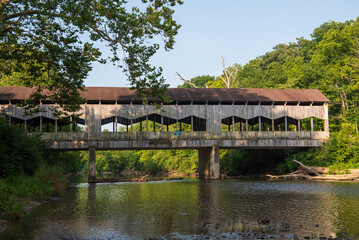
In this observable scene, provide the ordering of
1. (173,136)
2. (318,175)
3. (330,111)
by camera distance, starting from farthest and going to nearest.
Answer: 1. (330,111)
2. (173,136)
3. (318,175)

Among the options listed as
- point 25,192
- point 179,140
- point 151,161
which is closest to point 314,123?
point 179,140

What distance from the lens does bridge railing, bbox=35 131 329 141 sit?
31.8m

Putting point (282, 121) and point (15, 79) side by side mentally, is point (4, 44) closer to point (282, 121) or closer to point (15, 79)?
point (15, 79)

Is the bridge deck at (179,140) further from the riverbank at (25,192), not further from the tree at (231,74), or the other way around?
the tree at (231,74)

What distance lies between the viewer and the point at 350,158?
108ft

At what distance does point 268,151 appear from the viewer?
41.8 metres

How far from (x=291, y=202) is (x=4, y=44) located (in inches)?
616

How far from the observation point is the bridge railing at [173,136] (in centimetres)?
3185

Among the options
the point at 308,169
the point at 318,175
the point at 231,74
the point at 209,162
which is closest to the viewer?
the point at 318,175

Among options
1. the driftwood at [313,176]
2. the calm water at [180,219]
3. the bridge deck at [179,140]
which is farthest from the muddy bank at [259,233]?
the bridge deck at [179,140]

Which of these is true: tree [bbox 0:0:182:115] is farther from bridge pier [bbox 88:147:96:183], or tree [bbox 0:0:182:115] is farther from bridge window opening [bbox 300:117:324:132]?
bridge window opening [bbox 300:117:324:132]

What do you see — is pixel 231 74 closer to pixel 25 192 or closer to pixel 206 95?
pixel 206 95

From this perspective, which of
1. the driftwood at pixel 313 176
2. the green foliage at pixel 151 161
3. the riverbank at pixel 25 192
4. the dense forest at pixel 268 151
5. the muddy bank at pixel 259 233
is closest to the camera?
the muddy bank at pixel 259 233

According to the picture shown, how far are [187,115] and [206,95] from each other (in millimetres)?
3183
